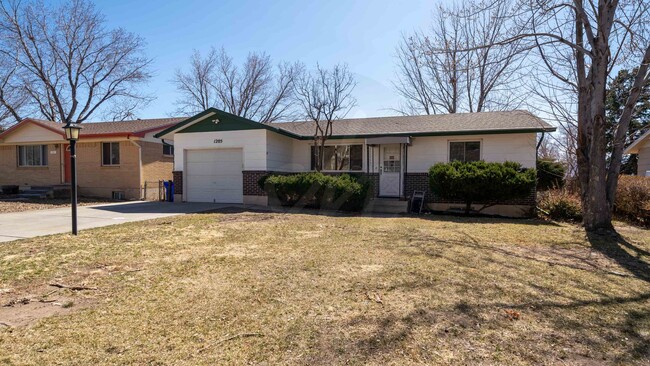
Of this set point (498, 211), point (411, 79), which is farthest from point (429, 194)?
point (411, 79)

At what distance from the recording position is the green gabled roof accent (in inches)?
554

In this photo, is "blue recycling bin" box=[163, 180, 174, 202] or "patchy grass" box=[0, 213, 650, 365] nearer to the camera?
"patchy grass" box=[0, 213, 650, 365]

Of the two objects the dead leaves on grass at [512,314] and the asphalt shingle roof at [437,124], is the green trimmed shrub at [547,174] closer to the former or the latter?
the asphalt shingle roof at [437,124]

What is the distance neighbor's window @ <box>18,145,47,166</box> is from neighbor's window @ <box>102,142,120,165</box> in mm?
4008

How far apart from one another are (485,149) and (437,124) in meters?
2.12

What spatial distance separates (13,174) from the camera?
1902 centimetres

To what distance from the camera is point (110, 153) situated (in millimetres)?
16953

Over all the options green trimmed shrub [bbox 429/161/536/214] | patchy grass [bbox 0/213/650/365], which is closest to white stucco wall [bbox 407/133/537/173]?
green trimmed shrub [bbox 429/161/536/214]

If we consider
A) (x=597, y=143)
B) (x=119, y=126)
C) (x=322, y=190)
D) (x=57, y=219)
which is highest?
(x=119, y=126)

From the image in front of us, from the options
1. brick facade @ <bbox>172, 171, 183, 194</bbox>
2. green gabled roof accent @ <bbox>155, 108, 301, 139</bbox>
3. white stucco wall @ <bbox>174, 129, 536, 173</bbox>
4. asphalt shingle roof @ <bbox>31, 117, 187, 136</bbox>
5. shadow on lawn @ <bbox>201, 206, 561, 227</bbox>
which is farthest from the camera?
asphalt shingle roof @ <bbox>31, 117, 187, 136</bbox>

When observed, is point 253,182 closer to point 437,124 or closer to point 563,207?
point 437,124

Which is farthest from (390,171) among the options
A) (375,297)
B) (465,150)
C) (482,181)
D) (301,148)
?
(375,297)

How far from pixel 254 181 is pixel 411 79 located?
1637 centimetres

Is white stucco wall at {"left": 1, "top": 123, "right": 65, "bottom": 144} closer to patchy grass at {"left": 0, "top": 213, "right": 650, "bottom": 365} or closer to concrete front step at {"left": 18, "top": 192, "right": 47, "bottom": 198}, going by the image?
concrete front step at {"left": 18, "top": 192, "right": 47, "bottom": 198}
